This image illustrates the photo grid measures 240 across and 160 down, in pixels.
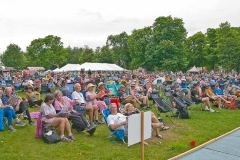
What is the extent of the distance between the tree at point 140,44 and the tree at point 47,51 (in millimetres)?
22740

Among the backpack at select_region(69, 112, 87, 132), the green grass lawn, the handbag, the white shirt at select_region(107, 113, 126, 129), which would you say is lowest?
the green grass lawn

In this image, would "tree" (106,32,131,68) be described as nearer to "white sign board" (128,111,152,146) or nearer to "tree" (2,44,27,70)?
"tree" (2,44,27,70)

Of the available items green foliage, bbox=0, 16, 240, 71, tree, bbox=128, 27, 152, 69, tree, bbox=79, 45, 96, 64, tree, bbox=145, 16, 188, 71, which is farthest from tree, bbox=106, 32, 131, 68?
tree, bbox=145, 16, 188, 71

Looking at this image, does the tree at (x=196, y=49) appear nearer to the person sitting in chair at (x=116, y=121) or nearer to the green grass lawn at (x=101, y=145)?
the green grass lawn at (x=101, y=145)

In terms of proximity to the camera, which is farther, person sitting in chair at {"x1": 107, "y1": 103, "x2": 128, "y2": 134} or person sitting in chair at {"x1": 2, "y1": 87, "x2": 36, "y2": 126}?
person sitting in chair at {"x1": 2, "y1": 87, "x2": 36, "y2": 126}

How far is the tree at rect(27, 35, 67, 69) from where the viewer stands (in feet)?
215

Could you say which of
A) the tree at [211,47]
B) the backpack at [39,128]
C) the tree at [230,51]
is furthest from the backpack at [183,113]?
the tree at [211,47]

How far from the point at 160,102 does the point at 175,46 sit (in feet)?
115

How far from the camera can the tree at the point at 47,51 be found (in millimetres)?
65625

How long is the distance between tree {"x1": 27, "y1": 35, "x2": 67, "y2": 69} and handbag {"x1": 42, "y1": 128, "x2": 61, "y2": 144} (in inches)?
2421

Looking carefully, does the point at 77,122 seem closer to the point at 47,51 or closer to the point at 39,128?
the point at 39,128

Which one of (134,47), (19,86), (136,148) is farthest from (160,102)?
(134,47)

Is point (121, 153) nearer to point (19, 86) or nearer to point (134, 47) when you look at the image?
point (19, 86)

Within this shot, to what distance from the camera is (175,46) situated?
42562 mm
